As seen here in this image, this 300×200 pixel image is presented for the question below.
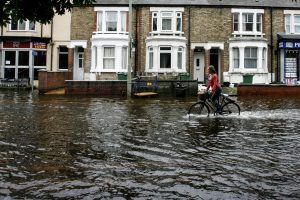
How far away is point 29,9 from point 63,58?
30.9 metres

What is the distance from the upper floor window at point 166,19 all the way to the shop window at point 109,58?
416cm

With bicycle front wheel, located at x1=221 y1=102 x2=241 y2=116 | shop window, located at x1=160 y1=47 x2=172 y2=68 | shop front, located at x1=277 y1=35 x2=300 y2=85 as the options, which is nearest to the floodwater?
bicycle front wheel, located at x1=221 y1=102 x2=241 y2=116

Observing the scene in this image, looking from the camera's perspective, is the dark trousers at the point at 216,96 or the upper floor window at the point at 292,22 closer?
the dark trousers at the point at 216,96

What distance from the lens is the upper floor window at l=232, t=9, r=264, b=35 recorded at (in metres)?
35.5

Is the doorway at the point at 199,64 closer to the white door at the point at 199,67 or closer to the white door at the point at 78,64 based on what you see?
the white door at the point at 199,67

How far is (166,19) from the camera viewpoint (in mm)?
35469

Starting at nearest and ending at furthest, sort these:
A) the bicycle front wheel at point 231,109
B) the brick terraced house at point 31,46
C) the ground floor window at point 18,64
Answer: the bicycle front wheel at point 231,109 → the brick terraced house at point 31,46 → the ground floor window at point 18,64

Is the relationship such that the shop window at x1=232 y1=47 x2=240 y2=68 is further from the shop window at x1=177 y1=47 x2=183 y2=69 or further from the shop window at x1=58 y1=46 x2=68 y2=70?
the shop window at x1=58 y1=46 x2=68 y2=70

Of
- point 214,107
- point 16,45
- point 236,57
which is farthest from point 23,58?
point 214,107

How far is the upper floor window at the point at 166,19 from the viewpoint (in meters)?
35.3

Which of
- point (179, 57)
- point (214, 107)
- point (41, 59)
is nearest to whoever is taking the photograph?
point (214, 107)

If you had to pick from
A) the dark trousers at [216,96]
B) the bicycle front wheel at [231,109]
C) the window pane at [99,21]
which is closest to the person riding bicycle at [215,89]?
the dark trousers at [216,96]

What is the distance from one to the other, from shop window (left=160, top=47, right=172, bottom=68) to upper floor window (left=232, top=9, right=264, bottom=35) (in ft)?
20.7

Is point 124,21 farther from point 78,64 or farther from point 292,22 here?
point 292,22
